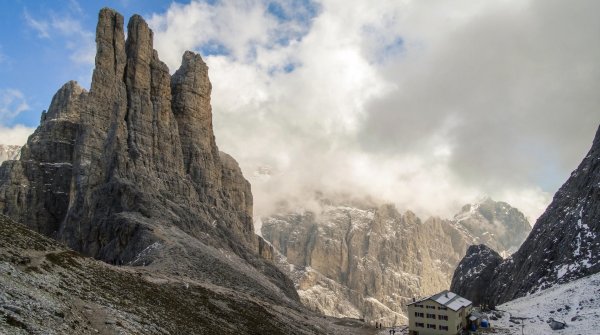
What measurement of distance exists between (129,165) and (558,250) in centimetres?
11849

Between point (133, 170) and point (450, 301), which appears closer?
point (450, 301)

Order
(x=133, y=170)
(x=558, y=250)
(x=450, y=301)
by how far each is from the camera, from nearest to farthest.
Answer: (x=450, y=301) → (x=558, y=250) → (x=133, y=170)

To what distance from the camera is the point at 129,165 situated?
14062 centimetres

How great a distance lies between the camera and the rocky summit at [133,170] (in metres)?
124

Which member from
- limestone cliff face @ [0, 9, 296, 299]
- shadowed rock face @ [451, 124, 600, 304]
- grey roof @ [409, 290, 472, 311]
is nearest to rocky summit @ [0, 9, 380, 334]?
limestone cliff face @ [0, 9, 296, 299]

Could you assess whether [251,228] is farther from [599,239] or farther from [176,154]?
[599,239]

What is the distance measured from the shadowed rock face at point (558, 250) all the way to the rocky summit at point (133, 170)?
61713mm

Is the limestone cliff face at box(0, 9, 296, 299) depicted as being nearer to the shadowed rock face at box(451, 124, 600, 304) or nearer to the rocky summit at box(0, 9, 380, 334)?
the rocky summit at box(0, 9, 380, 334)

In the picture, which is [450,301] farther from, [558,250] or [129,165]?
[129,165]

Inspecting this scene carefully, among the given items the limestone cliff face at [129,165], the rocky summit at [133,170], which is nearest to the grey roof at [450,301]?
the rocky summit at [133,170]

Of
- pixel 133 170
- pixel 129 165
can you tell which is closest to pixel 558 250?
pixel 133 170

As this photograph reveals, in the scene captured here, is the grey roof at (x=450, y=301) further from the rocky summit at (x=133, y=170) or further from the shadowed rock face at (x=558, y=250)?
the rocky summit at (x=133, y=170)

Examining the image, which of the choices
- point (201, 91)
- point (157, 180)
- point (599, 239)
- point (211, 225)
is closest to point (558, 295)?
point (599, 239)

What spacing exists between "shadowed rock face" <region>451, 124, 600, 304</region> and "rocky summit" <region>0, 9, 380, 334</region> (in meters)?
61.7
